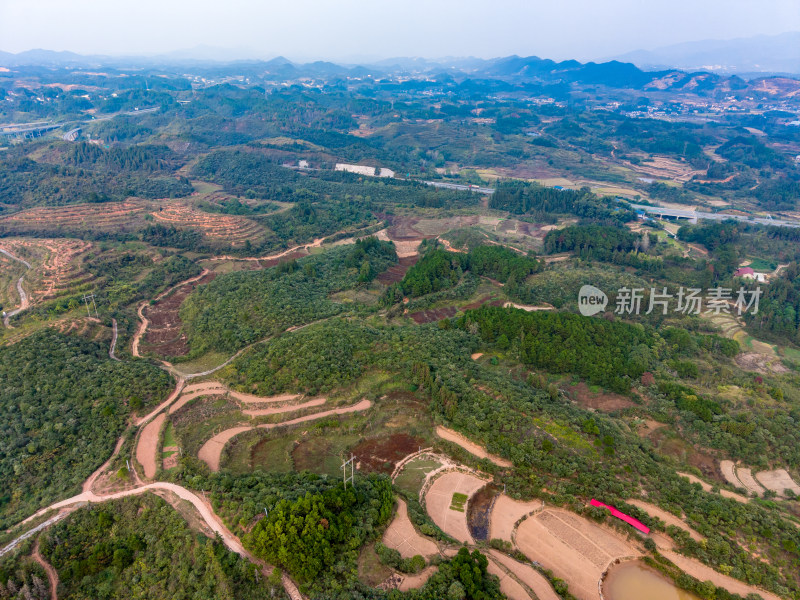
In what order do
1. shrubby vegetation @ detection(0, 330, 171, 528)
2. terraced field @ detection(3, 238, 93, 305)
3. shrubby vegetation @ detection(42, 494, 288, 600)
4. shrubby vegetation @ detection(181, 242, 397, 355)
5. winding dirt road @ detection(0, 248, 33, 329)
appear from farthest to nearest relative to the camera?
terraced field @ detection(3, 238, 93, 305) → shrubby vegetation @ detection(181, 242, 397, 355) → winding dirt road @ detection(0, 248, 33, 329) → shrubby vegetation @ detection(0, 330, 171, 528) → shrubby vegetation @ detection(42, 494, 288, 600)

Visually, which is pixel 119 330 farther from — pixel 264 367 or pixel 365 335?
pixel 365 335

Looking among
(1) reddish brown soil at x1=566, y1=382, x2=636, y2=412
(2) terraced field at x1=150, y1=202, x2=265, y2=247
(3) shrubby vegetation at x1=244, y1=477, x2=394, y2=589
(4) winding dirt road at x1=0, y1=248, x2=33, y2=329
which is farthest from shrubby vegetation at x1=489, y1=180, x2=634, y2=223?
(4) winding dirt road at x1=0, y1=248, x2=33, y2=329

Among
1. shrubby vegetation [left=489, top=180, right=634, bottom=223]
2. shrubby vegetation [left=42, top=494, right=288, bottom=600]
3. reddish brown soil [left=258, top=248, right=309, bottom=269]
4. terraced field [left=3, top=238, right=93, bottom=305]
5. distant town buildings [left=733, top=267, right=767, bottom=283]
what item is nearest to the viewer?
shrubby vegetation [left=42, top=494, right=288, bottom=600]

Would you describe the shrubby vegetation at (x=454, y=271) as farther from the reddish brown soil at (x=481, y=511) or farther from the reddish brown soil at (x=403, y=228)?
the reddish brown soil at (x=481, y=511)

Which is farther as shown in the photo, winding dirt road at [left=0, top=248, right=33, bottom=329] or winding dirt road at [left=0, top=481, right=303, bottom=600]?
winding dirt road at [left=0, top=248, right=33, bottom=329]

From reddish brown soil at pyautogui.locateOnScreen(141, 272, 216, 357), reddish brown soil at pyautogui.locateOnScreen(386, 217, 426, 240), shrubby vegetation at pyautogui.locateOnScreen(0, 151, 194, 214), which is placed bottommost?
reddish brown soil at pyautogui.locateOnScreen(141, 272, 216, 357)

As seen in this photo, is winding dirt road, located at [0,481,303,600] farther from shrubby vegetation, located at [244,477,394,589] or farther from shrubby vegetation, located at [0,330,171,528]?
shrubby vegetation, located at [0,330,171,528]
